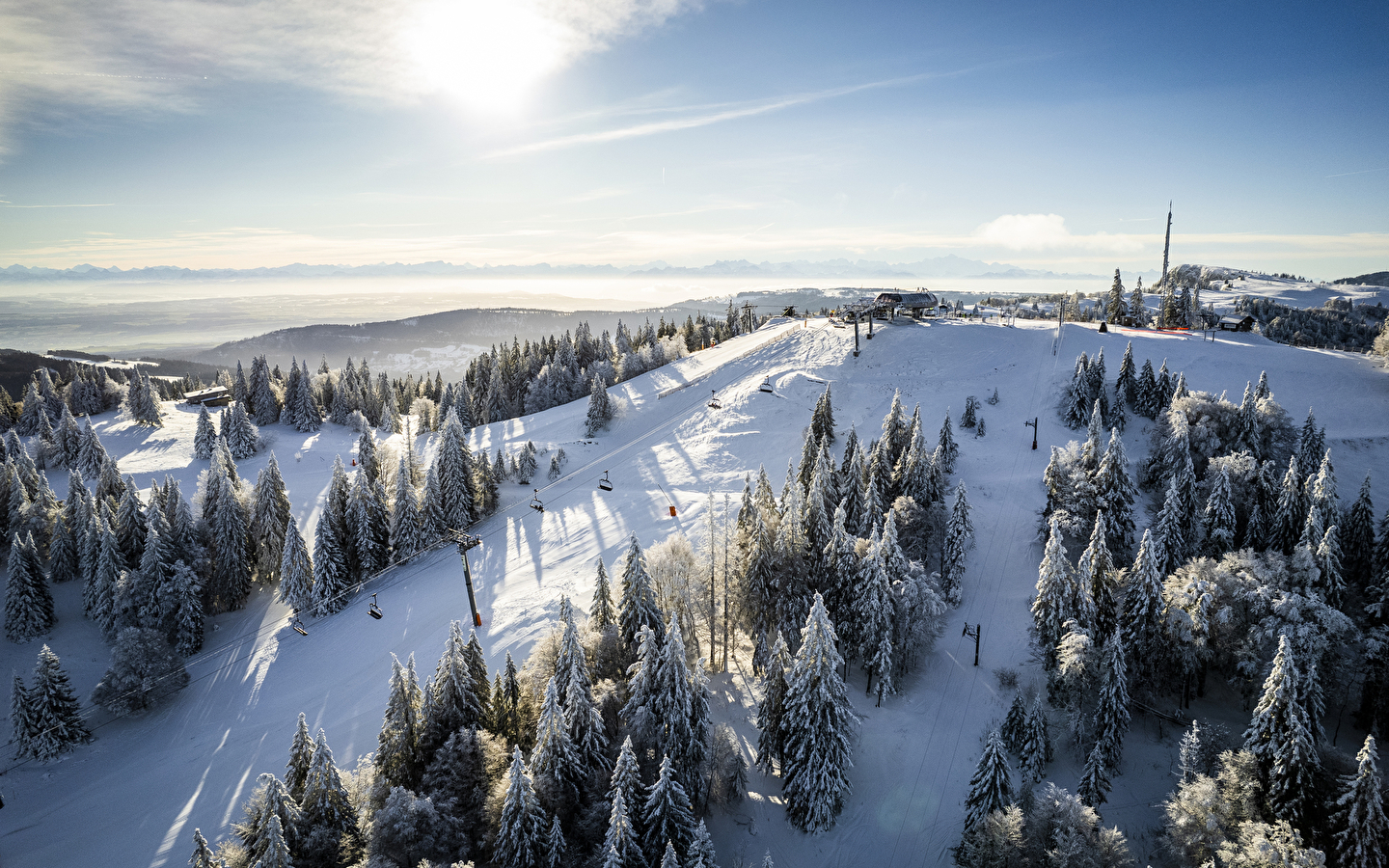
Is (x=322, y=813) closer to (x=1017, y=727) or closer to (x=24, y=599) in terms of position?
(x=1017, y=727)

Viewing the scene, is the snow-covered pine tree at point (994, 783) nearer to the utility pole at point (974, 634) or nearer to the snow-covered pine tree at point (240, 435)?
the utility pole at point (974, 634)

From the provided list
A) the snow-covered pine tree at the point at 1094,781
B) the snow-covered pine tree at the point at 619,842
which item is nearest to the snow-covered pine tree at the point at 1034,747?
the snow-covered pine tree at the point at 1094,781

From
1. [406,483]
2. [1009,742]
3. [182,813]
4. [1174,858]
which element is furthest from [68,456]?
[1174,858]

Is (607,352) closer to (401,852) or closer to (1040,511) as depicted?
(1040,511)

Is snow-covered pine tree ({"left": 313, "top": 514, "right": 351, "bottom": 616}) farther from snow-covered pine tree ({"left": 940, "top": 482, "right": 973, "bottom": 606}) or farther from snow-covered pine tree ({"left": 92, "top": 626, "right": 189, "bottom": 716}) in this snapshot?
snow-covered pine tree ({"left": 940, "top": 482, "right": 973, "bottom": 606})

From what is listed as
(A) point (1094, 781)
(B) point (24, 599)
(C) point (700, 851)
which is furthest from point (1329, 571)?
(B) point (24, 599)
